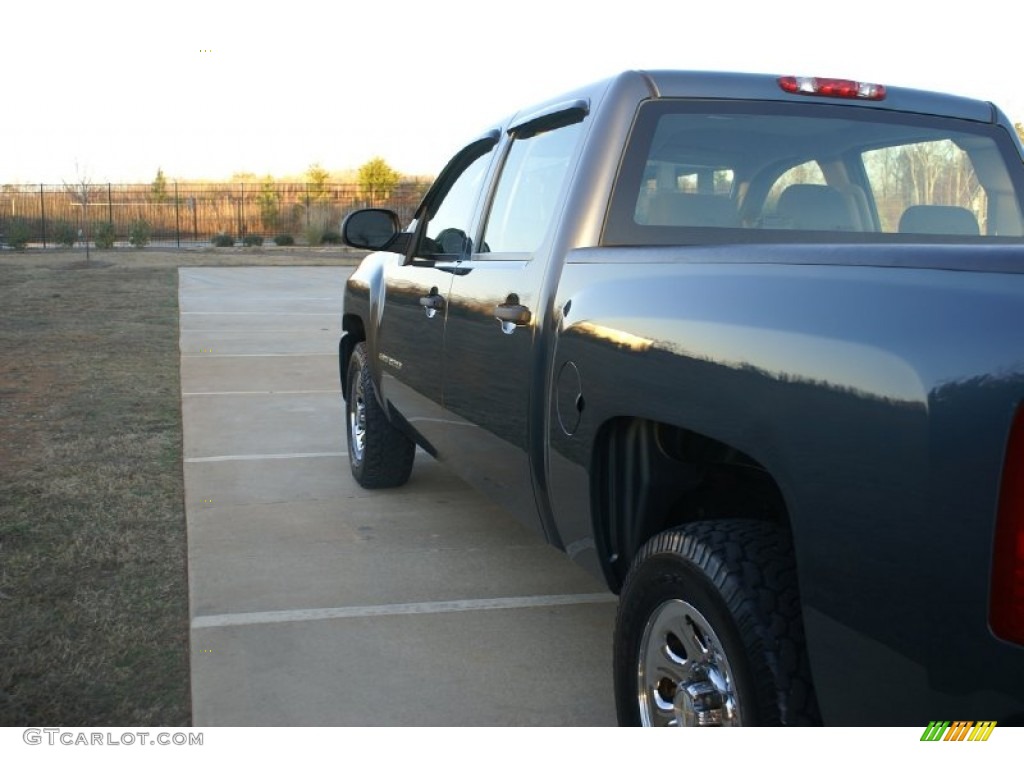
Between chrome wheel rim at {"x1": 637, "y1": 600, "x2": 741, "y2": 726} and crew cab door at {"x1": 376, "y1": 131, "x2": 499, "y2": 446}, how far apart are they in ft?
6.39

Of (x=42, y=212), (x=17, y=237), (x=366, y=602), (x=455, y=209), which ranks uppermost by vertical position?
(x=455, y=209)

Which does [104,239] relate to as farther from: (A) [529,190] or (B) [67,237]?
(A) [529,190]

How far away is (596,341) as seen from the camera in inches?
119

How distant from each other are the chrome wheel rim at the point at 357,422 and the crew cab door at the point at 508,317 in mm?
1750

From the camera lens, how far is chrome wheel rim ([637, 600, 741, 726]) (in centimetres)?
254

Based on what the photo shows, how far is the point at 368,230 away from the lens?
558 cm

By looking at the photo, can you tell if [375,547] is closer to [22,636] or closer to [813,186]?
[22,636]

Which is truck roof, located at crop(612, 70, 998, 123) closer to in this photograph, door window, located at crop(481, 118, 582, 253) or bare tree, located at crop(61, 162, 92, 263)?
door window, located at crop(481, 118, 582, 253)

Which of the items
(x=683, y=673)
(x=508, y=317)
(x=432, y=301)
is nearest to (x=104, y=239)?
(x=432, y=301)

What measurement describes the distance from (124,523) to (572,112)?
10.5 ft

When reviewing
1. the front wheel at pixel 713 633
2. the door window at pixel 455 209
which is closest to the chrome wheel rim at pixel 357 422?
the door window at pixel 455 209

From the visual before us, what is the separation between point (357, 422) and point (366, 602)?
213cm

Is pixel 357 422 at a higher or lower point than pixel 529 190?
lower
